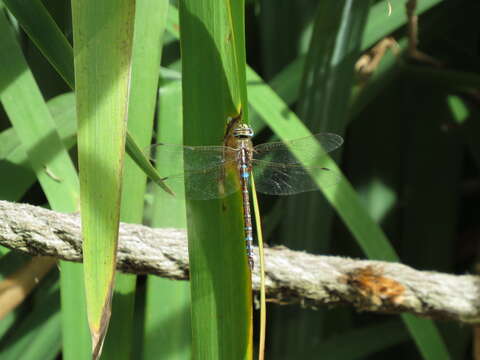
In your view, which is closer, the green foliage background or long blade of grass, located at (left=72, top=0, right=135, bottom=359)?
long blade of grass, located at (left=72, top=0, right=135, bottom=359)

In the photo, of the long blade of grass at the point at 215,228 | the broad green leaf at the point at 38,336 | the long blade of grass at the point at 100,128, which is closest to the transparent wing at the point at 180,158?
the long blade of grass at the point at 215,228

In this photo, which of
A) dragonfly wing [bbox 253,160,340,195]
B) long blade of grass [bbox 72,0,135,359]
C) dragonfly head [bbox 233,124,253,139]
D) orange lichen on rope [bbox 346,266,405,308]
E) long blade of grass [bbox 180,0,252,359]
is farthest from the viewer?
dragonfly wing [bbox 253,160,340,195]

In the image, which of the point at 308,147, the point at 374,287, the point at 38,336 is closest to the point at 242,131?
the point at 308,147

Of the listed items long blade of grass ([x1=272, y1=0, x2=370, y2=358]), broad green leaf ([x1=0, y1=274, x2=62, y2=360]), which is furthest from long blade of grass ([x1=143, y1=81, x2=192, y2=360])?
long blade of grass ([x1=272, y1=0, x2=370, y2=358])

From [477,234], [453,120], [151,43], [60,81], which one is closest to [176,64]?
[60,81]

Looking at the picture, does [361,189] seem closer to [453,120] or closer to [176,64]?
[453,120]

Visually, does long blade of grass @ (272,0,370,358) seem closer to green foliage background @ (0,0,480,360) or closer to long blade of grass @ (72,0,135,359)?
green foliage background @ (0,0,480,360)

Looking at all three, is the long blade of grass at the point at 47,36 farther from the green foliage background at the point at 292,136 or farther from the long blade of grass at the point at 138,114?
the long blade of grass at the point at 138,114

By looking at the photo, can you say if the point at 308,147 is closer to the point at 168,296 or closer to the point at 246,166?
the point at 246,166
